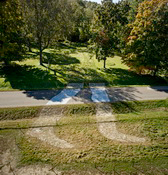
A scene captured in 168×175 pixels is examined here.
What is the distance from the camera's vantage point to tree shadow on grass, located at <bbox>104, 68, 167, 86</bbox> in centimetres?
1817

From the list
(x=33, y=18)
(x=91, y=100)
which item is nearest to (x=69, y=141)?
(x=91, y=100)

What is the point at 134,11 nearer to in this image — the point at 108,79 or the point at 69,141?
the point at 108,79

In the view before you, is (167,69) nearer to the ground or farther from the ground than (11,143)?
farther from the ground

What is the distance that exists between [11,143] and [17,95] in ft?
22.0

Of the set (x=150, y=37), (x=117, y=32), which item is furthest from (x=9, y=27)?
(x=150, y=37)

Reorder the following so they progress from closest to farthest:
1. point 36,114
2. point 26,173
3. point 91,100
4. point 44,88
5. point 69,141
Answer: point 26,173, point 69,141, point 36,114, point 91,100, point 44,88

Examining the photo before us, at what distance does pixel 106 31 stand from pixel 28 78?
43.1 feet

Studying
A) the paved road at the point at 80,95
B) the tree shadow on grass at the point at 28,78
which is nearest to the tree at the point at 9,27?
the tree shadow on grass at the point at 28,78

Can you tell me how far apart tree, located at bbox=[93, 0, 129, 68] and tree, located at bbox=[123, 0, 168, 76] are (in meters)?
2.34

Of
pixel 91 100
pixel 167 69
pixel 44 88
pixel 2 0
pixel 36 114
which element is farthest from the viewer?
pixel 167 69

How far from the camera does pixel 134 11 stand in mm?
20016

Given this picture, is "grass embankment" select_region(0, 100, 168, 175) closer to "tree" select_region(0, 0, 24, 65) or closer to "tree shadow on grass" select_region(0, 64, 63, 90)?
"tree shadow on grass" select_region(0, 64, 63, 90)

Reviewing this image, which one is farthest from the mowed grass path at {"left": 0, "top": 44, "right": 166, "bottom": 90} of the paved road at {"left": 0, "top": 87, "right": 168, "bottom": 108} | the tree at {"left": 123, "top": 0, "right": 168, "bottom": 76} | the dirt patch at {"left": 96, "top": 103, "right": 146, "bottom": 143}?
the dirt patch at {"left": 96, "top": 103, "right": 146, "bottom": 143}

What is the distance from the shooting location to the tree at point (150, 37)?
54.0ft
